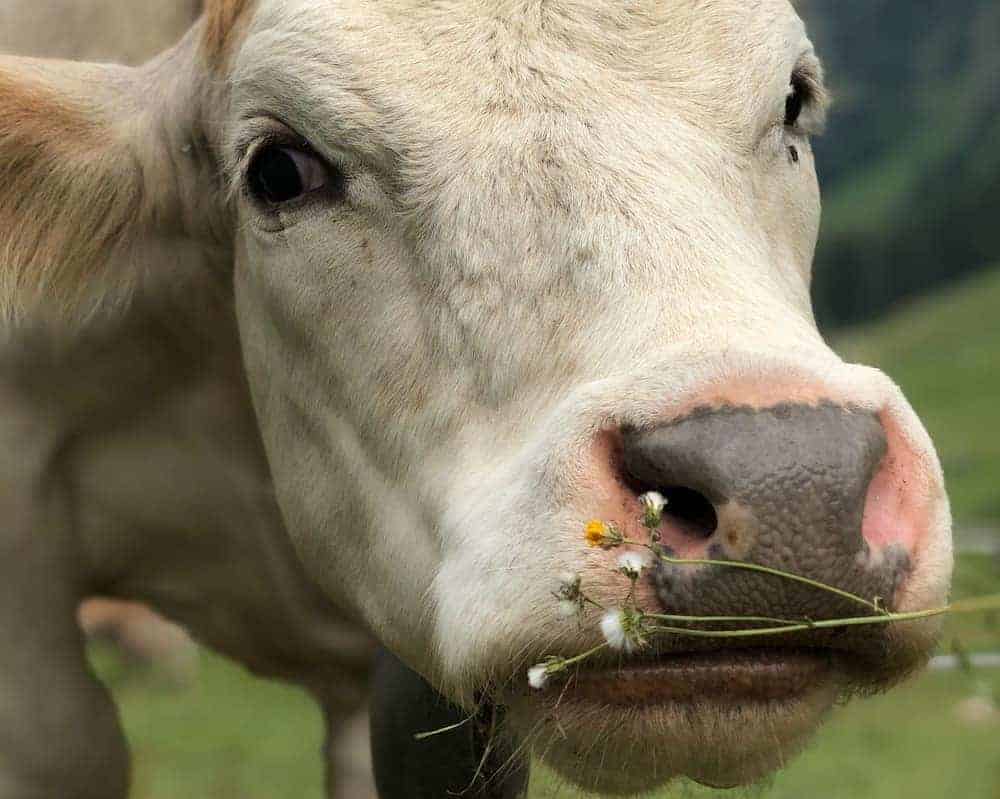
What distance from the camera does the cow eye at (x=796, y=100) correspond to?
2938mm

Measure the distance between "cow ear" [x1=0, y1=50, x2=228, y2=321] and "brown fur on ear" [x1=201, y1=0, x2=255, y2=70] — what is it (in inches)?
3.6

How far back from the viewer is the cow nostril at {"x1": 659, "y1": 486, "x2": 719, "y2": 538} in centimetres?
204

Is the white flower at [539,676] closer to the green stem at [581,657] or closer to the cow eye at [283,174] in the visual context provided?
the green stem at [581,657]

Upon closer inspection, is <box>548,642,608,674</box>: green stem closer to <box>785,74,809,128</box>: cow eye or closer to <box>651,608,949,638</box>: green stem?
<box>651,608,949,638</box>: green stem

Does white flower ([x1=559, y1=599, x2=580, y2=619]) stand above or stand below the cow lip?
above

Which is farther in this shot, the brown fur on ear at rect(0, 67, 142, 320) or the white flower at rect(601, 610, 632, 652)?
the brown fur on ear at rect(0, 67, 142, 320)

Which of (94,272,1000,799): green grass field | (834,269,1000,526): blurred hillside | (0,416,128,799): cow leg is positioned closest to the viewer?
(0,416,128,799): cow leg

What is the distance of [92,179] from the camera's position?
326 centimetres

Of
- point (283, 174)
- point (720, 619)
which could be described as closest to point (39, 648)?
point (283, 174)

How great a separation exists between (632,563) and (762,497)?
0.19 metres

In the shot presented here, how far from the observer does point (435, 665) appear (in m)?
2.66

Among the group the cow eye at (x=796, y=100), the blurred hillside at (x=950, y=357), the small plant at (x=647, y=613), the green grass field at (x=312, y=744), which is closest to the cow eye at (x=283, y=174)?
the cow eye at (x=796, y=100)

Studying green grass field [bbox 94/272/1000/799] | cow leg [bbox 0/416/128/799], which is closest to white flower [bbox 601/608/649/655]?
green grass field [bbox 94/272/1000/799]

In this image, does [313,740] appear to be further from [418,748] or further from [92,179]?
[92,179]
